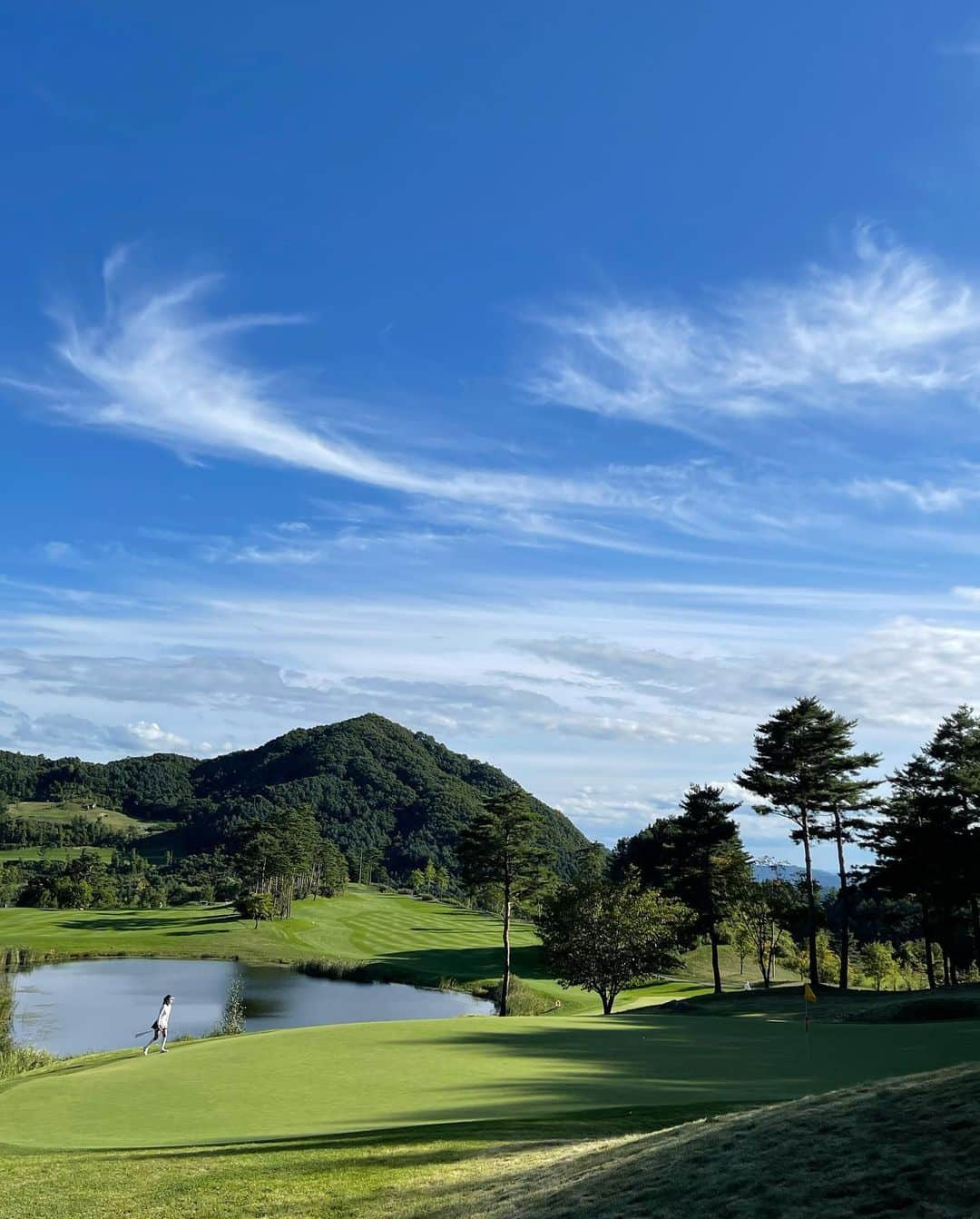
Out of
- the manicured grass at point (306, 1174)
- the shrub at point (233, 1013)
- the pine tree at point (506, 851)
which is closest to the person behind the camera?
the manicured grass at point (306, 1174)

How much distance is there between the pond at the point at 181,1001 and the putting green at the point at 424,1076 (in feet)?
72.3

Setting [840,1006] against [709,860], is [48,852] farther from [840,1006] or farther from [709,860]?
[840,1006]

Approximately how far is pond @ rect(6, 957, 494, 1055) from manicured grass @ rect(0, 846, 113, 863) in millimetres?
113939

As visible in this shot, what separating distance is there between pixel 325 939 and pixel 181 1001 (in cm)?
3601

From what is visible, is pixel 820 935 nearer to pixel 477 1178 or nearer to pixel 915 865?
pixel 915 865

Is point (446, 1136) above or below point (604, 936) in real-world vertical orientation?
above

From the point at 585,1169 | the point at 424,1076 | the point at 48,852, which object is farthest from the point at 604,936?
the point at 48,852

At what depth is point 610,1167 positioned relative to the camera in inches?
357

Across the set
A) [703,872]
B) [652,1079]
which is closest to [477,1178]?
[652,1079]

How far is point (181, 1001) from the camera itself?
170ft

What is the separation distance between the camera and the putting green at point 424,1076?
13.2 metres

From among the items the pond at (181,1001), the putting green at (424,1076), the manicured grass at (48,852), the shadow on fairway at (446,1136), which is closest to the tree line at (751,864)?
the pond at (181,1001)

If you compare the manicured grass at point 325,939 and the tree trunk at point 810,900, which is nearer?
the tree trunk at point 810,900

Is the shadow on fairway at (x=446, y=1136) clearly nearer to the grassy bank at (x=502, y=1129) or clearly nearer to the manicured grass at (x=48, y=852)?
the grassy bank at (x=502, y=1129)
